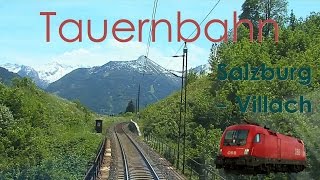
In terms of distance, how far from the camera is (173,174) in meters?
41.0

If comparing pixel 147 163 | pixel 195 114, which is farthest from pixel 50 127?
pixel 147 163

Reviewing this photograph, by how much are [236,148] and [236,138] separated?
678 mm

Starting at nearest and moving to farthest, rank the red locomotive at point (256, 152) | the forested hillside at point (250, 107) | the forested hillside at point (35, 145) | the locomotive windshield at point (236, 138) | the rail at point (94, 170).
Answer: the red locomotive at point (256, 152), the locomotive windshield at point (236, 138), the rail at point (94, 170), the forested hillside at point (250, 107), the forested hillside at point (35, 145)

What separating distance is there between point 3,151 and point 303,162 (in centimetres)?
4505

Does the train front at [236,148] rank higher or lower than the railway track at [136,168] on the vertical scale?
higher

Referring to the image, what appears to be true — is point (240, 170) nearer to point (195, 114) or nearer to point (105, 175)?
point (105, 175)

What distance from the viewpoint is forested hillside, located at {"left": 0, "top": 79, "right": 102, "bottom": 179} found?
47.8 meters

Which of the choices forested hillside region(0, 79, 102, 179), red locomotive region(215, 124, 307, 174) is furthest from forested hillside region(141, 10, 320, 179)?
forested hillside region(0, 79, 102, 179)

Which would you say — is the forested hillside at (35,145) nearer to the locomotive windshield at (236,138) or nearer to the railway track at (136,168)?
the railway track at (136,168)

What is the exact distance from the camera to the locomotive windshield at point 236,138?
23750mm

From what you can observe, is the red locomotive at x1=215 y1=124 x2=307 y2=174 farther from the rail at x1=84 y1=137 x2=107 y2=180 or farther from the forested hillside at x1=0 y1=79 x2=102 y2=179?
the forested hillside at x1=0 y1=79 x2=102 y2=179

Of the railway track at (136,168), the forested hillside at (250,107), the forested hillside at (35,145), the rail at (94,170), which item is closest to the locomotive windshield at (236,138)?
the rail at (94,170)

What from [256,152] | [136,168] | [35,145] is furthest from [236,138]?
[35,145]

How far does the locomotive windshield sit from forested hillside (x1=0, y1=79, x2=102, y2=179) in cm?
2078
